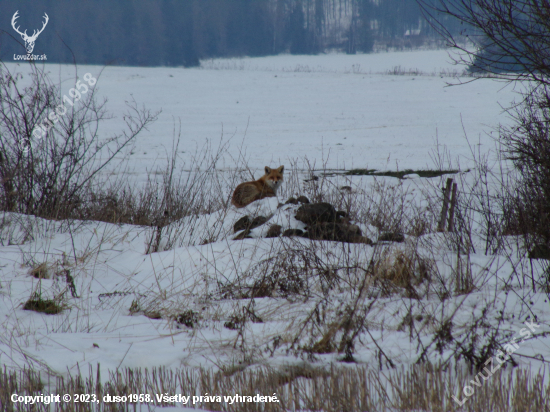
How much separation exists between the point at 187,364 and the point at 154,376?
1.13ft

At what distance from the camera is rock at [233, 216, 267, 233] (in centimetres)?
608

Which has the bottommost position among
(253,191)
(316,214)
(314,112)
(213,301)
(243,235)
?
(213,301)

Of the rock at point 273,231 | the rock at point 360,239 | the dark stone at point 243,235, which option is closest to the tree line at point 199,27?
the dark stone at point 243,235

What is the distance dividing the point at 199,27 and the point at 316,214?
67.8m

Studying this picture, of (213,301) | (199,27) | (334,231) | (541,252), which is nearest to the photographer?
(213,301)

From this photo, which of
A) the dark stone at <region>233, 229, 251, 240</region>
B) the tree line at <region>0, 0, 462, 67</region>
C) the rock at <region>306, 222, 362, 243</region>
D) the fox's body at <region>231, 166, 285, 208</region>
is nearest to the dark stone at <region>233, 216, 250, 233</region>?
the dark stone at <region>233, 229, 251, 240</region>

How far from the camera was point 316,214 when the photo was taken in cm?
575

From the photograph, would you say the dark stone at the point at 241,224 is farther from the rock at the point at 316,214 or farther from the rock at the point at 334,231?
the rock at the point at 334,231

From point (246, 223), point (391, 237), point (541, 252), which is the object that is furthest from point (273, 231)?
point (541, 252)

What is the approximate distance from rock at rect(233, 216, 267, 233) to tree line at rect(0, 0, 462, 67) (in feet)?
164

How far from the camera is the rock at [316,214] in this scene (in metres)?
5.76

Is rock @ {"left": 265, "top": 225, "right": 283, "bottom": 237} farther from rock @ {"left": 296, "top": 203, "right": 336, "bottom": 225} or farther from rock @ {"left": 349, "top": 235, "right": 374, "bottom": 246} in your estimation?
rock @ {"left": 349, "top": 235, "right": 374, "bottom": 246}

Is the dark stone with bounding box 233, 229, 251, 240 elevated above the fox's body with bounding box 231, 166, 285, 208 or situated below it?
below

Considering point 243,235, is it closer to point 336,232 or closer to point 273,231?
point 273,231
